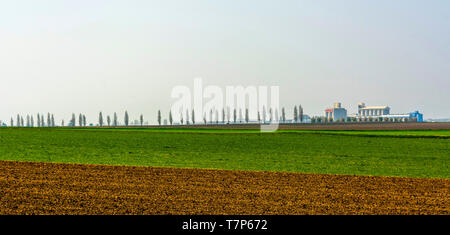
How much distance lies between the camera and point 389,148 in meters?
37.9

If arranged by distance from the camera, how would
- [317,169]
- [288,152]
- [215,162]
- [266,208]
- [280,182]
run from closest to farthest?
[266,208]
[280,182]
[317,169]
[215,162]
[288,152]

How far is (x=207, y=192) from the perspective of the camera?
1636 cm

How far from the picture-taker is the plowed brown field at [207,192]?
13719 millimetres

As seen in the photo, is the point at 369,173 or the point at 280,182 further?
the point at 369,173

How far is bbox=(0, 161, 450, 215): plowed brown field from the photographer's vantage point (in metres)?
13.7
